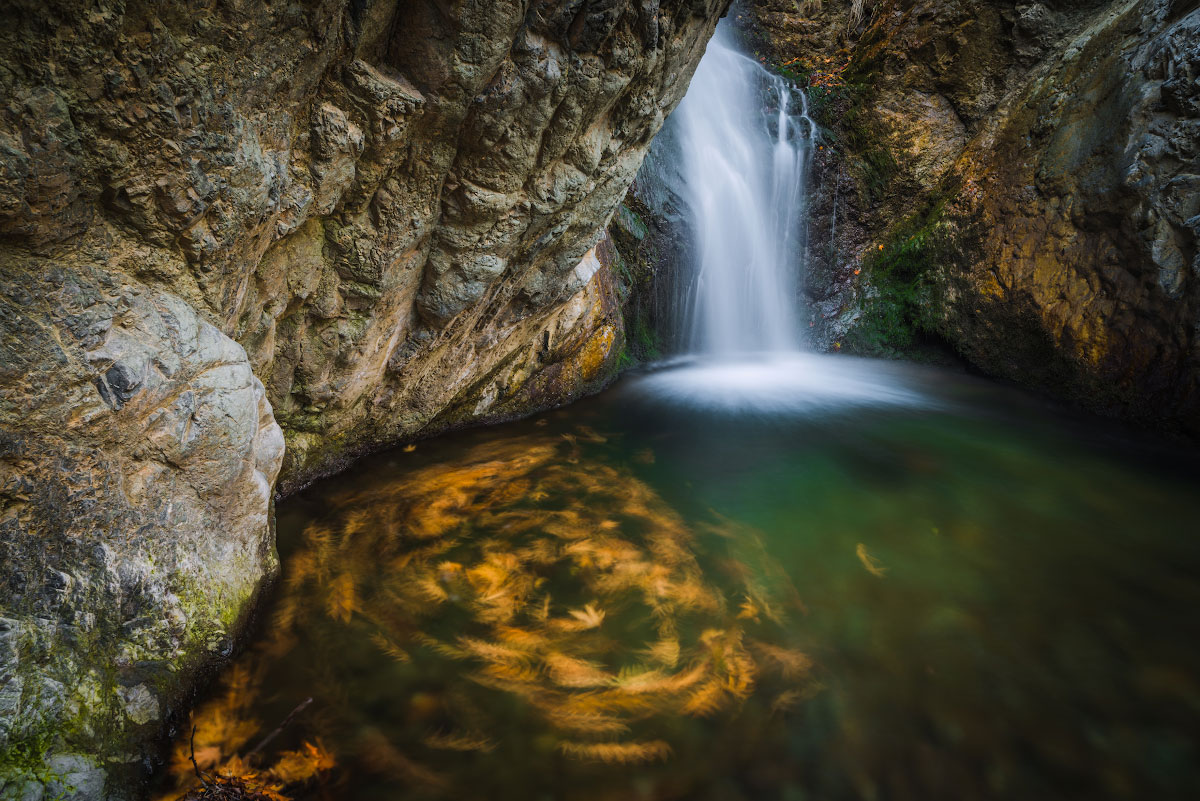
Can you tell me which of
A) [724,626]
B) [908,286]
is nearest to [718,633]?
[724,626]

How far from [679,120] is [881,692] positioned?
8688 millimetres

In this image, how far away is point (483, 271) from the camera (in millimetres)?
4051

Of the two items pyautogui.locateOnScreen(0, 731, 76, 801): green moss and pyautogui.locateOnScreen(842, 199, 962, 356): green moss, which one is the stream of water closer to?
pyautogui.locateOnScreen(0, 731, 76, 801): green moss

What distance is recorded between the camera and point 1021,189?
7719 millimetres

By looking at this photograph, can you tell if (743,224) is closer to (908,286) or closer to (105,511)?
(908,286)

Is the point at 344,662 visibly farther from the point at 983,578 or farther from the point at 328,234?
the point at 983,578

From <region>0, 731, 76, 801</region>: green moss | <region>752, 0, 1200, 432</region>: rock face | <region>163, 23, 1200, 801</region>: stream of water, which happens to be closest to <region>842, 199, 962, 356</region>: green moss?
<region>752, 0, 1200, 432</region>: rock face

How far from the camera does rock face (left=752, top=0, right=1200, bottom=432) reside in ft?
19.6

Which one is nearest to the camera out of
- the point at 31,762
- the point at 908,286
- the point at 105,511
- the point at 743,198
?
the point at 31,762

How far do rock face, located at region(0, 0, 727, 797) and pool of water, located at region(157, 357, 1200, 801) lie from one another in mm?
589

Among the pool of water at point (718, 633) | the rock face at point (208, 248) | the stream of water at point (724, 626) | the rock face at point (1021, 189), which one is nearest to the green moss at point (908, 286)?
the rock face at point (1021, 189)

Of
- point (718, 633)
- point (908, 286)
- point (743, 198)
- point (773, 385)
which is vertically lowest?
point (718, 633)

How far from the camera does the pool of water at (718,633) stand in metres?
2.34

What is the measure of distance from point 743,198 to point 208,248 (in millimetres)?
8847
